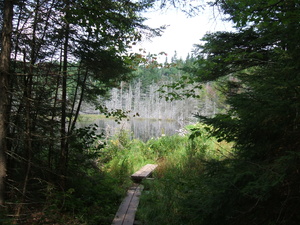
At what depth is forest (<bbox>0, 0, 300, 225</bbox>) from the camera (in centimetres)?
214

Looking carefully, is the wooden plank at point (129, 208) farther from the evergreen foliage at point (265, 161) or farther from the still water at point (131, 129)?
the still water at point (131, 129)

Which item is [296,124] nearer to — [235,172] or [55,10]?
[235,172]

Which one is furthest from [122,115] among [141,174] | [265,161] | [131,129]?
[131,129]

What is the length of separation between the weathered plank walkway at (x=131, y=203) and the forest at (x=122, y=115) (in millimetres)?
169

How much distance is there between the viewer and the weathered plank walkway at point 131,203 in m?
3.68

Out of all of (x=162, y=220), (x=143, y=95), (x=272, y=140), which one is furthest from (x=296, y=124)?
(x=143, y=95)

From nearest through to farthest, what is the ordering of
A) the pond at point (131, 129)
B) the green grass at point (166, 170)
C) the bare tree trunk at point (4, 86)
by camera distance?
the bare tree trunk at point (4, 86) → the green grass at point (166, 170) → the pond at point (131, 129)

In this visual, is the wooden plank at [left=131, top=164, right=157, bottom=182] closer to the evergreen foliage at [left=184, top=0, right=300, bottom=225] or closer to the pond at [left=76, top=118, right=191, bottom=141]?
the pond at [left=76, top=118, right=191, bottom=141]

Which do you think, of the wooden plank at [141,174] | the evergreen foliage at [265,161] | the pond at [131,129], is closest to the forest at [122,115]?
the evergreen foliage at [265,161]

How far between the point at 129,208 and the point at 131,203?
0.27 metres

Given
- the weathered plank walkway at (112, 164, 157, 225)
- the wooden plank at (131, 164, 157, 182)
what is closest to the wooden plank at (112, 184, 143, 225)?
the weathered plank walkway at (112, 164, 157, 225)

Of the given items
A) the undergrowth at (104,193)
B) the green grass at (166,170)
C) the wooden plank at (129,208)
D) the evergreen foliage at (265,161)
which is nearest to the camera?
the evergreen foliage at (265,161)

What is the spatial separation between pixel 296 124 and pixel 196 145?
251 inches

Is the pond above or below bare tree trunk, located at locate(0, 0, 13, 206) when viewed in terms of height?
below
